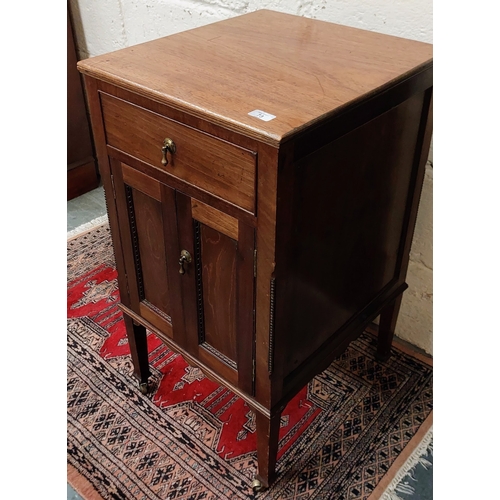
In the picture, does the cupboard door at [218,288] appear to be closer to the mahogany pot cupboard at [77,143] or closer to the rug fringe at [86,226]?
the rug fringe at [86,226]

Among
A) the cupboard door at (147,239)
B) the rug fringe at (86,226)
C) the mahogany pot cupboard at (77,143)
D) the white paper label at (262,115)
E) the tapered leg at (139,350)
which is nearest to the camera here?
the white paper label at (262,115)

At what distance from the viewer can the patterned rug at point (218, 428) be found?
4.29ft

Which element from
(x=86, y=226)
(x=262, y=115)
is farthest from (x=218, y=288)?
(x=86, y=226)

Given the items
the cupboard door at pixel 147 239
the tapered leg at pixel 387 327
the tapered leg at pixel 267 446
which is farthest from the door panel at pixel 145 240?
the tapered leg at pixel 387 327

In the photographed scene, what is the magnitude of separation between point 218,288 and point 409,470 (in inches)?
27.7

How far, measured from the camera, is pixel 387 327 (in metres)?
1.55

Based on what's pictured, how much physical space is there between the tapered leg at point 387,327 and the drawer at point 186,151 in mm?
725

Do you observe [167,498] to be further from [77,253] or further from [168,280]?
[77,253]

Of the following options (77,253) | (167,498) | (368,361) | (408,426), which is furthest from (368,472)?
(77,253)

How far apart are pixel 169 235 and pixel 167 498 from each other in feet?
2.12

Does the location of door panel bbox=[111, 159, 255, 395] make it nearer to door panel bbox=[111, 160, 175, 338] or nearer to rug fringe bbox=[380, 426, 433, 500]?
door panel bbox=[111, 160, 175, 338]

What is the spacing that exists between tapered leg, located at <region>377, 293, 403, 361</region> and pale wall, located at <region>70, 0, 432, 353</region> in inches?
4.4

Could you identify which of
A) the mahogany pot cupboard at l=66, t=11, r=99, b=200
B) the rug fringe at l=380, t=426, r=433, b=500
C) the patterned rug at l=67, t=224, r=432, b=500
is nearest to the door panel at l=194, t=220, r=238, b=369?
the patterned rug at l=67, t=224, r=432, b=500

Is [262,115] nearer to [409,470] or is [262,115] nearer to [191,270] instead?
[191,270]
